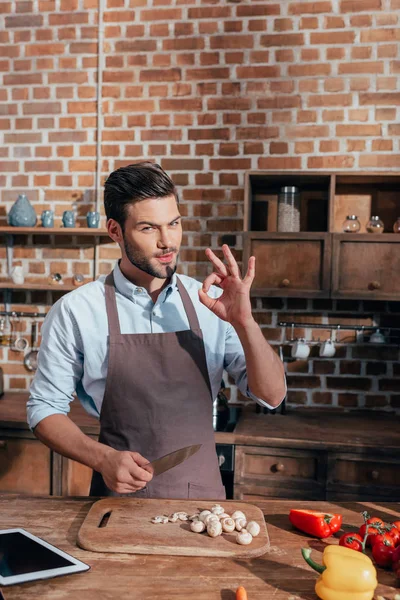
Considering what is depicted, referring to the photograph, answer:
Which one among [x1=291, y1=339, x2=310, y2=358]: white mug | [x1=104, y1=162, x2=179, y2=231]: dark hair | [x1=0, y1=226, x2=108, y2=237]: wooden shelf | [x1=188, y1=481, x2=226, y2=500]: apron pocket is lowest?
[x1=188, y1=481, x2=226, y2=500]: apron pocket

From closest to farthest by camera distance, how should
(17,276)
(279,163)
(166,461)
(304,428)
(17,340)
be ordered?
(166,461), (304,428), (279,163), (17,276), (17,340)

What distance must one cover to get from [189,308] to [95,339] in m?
0.34

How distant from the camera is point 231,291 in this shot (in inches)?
65.1

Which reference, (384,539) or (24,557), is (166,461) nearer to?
Answer: (24,557)

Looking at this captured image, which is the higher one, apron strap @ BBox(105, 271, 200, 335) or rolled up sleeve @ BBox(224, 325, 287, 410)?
apron strap @ BBox(105, 271, 200, 335)

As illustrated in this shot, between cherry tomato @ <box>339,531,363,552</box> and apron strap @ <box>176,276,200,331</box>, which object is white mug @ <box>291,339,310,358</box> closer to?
apron strap @ <box>176,276,200,331</box>

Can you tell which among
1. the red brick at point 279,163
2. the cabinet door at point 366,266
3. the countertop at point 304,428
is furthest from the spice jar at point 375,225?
the countertop at point 304,428

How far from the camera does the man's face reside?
1817 millimetres

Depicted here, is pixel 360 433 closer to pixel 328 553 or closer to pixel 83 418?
pixel 83 418

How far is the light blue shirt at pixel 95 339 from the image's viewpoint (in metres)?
1.84

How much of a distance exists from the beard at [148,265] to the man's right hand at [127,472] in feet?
1.89

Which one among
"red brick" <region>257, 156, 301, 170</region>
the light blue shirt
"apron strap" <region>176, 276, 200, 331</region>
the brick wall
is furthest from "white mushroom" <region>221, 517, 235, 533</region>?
"red brick" <region>257, 156, 301, 170</region>

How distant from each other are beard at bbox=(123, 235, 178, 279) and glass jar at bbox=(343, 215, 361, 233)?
4.60 ft

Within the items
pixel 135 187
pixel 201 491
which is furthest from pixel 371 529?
pixel 135 187
